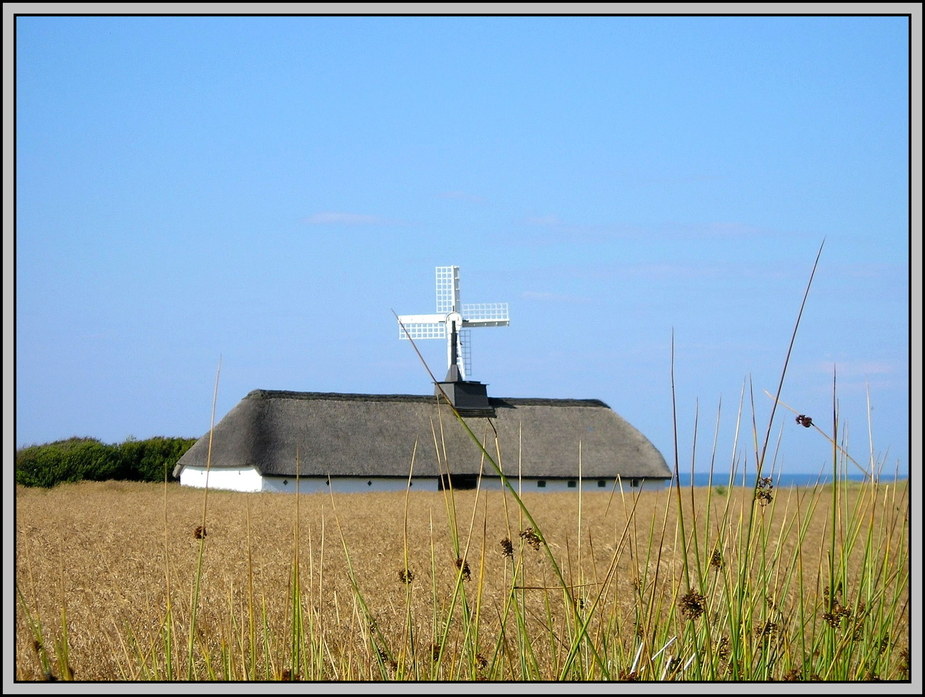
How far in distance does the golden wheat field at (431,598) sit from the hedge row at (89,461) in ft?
14.1

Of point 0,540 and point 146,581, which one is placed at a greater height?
Result: point 0,540

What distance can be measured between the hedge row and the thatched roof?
244 inches

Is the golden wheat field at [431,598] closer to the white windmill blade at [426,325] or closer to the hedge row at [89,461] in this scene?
the hedge row at [89,461]

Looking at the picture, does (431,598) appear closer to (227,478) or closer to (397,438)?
(227,478)

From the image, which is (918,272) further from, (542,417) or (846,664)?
(542,417)

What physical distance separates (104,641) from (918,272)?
11.8 ft

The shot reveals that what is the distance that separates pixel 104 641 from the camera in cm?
437

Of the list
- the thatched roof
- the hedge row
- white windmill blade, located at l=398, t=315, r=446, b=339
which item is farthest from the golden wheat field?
white windmill blade, located at l=398, t=315, r=446, b=339

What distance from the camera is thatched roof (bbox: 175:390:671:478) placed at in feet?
85.9

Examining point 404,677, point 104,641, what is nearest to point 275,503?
point 104,641

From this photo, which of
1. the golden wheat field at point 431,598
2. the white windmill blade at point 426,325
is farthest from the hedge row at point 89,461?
the white windmill blade at point 426,325

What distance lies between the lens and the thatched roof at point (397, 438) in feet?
85.9

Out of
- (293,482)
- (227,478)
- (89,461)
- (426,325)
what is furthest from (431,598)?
(426,325)

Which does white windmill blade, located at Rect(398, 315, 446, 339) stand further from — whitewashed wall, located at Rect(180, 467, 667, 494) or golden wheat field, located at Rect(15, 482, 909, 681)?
golden wheat field, located at Rect(15, 482, 909, 681)
